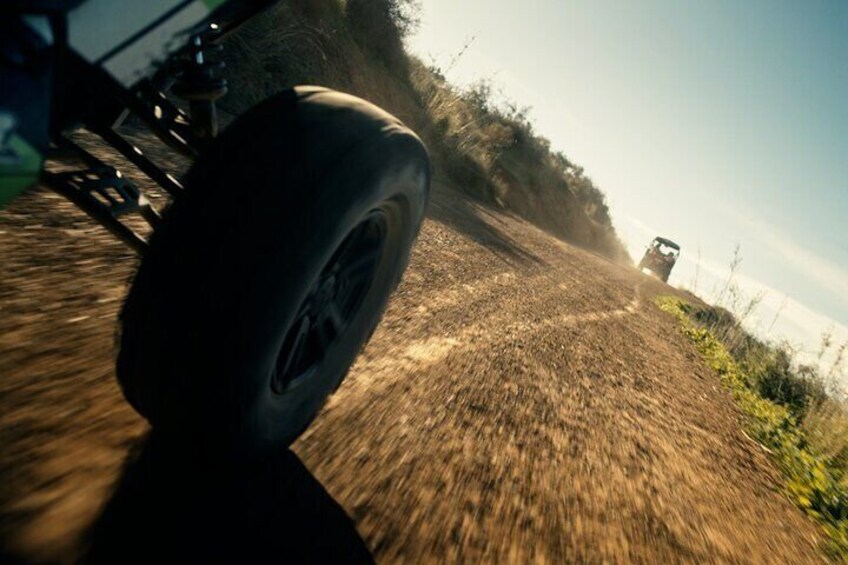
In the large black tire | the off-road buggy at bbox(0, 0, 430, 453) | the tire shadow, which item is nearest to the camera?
the off-road buggy at bbox(0, 0, 430, 453)

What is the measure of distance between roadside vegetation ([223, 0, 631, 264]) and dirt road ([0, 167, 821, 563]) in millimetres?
4725

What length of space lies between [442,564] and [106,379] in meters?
1.28

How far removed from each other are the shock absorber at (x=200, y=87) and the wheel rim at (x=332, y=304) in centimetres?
59

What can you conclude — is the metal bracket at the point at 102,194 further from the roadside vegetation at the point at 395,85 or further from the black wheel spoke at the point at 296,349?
the roadside vegetation at the point at 395,85

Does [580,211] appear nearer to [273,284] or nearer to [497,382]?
[497,382]

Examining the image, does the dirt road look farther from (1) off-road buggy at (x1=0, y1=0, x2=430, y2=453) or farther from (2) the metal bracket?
(2) the metal bracket

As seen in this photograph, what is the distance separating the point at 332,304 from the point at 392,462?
25.6 inches

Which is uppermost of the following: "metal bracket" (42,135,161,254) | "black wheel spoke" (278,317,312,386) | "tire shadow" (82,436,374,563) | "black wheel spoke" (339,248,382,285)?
"black wheel spoke" (339,248,382,285)

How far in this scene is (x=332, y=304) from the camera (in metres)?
1.59

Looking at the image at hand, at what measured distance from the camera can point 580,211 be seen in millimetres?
28922

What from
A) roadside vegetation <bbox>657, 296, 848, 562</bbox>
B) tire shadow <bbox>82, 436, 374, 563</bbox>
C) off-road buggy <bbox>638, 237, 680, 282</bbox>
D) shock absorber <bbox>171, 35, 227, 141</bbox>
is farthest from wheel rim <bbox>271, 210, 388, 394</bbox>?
off-road buggy <bbox>638, 237, 680, 282</bbox>

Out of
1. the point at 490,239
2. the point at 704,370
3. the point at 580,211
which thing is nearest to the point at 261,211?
the point at 704,370

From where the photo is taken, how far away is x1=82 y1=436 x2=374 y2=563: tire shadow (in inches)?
44.3

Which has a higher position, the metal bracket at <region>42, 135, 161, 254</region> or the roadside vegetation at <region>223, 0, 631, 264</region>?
the roadside vegetation at <region>223, 0, 631, 264</region>
